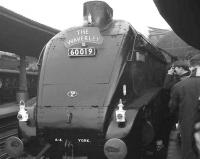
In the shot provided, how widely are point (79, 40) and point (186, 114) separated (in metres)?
2.80

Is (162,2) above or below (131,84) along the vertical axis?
above

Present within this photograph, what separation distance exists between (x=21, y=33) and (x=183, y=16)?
1238 cm

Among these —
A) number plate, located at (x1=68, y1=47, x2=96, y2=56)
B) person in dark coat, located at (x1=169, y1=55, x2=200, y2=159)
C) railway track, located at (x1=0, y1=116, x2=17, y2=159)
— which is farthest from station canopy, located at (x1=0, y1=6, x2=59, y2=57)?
person in dark coat, located at (x1=169, y1=55, x2=200, y2=159)

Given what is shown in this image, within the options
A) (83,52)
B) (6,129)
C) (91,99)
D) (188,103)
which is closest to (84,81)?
(91,99)

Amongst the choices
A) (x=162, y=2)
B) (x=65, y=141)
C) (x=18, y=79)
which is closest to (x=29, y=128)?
(x=65, y=141)

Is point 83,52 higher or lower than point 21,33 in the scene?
lower

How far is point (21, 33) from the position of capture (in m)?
15.8

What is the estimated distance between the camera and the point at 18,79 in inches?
846

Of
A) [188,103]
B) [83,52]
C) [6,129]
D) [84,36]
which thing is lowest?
[6,129]

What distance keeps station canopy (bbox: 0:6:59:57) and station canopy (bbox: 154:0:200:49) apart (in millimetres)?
7944

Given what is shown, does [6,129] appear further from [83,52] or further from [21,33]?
[83,52]

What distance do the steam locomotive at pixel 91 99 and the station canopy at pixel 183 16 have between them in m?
1.89

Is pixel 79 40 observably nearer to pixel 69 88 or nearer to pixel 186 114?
pixel 69 88

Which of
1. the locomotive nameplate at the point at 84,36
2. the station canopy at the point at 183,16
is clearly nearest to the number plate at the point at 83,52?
the locomotive nameplate at the point at 84,36
